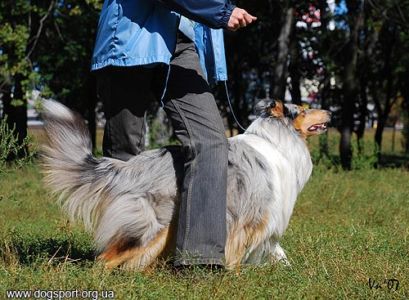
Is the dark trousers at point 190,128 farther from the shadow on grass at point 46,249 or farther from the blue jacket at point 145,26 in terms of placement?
the shadow on grass at point 46,249

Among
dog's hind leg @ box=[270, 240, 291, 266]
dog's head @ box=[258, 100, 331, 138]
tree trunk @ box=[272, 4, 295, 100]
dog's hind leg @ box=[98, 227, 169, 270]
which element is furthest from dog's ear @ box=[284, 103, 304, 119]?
tree trunk @ box=[272, 4, 295, 100]

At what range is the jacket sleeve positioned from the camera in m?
4.00

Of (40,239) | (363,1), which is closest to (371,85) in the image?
(363,1)

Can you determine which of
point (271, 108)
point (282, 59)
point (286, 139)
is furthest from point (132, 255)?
point (282, 59)

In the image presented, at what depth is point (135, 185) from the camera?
14.6ft

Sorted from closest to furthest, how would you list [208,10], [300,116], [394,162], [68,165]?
[208,10] → [68,165] → [300,116] → [394,162]

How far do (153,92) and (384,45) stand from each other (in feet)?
74.2

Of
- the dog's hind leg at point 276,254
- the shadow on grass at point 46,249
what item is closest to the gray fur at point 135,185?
the dog's hind leg at point 276,254

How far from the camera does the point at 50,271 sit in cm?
409

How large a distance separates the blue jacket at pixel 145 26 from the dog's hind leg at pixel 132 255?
3.88ft

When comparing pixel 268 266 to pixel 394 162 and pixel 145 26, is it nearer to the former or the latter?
pixel 145 26

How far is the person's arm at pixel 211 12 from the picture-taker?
400cm

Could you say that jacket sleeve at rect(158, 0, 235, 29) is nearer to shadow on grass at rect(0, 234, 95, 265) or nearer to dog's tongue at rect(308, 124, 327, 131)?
dog's tongue at rect(308, 124, 327, 131)

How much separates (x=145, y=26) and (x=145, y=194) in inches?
43.1
